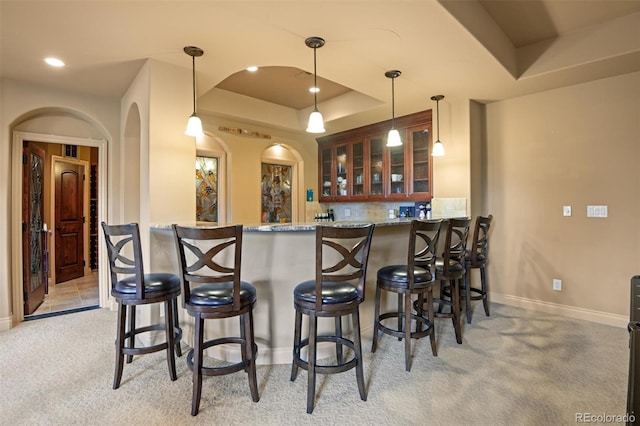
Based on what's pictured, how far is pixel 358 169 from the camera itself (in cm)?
519

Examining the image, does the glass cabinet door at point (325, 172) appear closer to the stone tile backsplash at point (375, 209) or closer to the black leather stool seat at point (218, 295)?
the stone tile backsplash at point (375, 209)

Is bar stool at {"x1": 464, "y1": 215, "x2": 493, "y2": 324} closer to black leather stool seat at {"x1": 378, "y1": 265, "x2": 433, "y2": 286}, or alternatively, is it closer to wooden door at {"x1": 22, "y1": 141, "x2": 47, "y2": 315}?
black leather stool seat at {"x1": 378, "y1": 265, "x2": 433, "y2": 286}

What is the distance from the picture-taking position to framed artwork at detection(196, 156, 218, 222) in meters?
4.59

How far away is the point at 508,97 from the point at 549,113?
1.49 ft

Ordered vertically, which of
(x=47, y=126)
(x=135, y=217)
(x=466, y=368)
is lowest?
(x=466, y=368)

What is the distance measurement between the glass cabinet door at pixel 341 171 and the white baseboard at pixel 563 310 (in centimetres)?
261

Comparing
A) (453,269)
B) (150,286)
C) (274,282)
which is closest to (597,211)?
(453,269)

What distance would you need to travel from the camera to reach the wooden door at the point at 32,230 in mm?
3521

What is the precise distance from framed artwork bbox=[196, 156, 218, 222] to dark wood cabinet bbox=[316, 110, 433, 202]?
6.01 ft

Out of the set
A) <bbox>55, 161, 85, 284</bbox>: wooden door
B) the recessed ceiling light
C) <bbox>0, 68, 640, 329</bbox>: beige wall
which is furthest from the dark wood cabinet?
<bbox>55, 161, 85, 284</bbox>: wooden door

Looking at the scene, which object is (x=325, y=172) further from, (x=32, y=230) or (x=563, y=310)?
(x=32, y=230)

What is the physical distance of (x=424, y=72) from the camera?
305cm

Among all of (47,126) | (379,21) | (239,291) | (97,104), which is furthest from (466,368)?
(47,126)

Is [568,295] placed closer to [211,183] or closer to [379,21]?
[379,21]
